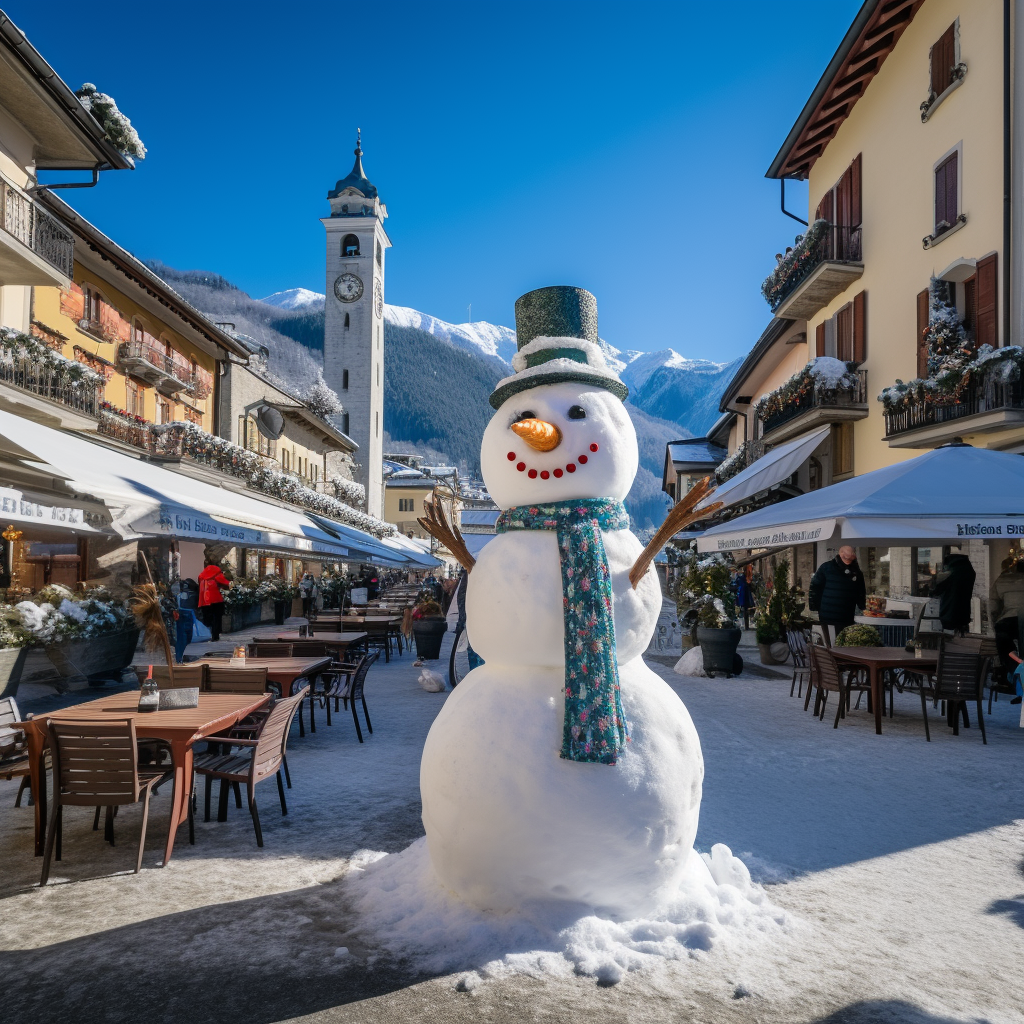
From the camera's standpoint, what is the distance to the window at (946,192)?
42.7 feet

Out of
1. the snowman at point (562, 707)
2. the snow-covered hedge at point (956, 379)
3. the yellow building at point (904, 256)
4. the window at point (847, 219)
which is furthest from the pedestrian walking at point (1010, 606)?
A: the window at point (847, 219)

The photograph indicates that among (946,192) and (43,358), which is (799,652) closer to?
(946,192)

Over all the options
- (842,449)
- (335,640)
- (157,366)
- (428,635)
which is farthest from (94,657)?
(842,449)

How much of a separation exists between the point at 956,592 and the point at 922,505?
2.76 metres

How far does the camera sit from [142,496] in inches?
292

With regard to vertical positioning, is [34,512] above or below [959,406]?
below

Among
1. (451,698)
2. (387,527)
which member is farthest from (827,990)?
(387,527)

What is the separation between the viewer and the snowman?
3.51m

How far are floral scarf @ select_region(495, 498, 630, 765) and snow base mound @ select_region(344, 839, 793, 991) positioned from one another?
30.9 inches

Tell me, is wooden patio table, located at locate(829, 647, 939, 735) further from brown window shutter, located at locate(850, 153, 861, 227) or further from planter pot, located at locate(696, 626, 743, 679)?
brown window shutter, located at locate(850, 153, 861, 227)

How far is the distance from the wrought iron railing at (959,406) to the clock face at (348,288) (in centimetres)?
4218

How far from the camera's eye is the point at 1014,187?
11.5 m

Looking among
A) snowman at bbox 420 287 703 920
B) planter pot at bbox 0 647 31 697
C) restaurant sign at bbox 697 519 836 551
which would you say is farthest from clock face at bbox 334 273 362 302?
snowman at bbox 420 287 703 920

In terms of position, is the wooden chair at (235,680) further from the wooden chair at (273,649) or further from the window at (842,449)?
the window at (842,449)
